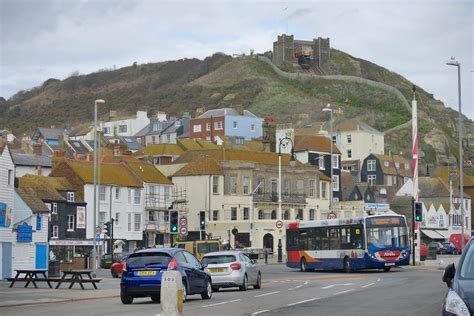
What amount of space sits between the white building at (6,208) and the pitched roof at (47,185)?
22.4 metres

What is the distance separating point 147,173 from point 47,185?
15.8 meters

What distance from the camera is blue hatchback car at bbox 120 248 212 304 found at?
2758 centimetres

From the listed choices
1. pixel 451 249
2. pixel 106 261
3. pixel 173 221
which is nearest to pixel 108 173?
pixel 106 261

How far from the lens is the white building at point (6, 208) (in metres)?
49.1

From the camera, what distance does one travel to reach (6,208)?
162 feet

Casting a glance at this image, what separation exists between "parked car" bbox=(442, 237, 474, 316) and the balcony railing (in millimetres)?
76879

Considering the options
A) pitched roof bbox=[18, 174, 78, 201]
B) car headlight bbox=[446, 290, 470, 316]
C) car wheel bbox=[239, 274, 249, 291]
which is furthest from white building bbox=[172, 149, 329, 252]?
car headlight bbox=[446, 290, 470, 316]

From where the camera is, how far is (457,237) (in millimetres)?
108750

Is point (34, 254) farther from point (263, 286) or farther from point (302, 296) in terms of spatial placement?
point (302, 296)

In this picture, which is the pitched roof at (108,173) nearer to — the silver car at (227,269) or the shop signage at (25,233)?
the shop signage at (25,233)

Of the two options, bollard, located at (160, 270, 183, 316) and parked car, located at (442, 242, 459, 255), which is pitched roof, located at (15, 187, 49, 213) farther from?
parked car, located at (442, 242, 459, 255)

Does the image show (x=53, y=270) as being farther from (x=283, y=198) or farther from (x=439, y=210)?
(x=439, y=210)

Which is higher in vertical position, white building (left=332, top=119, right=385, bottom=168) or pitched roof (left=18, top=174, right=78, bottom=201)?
white building (left=332, top=119, right=385, bottom=168)

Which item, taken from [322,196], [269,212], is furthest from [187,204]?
[322,196]
